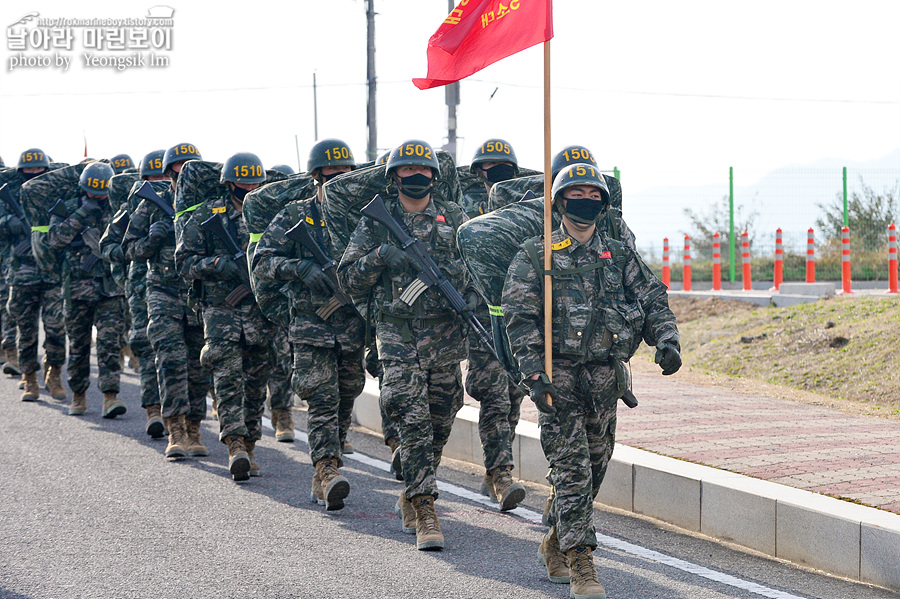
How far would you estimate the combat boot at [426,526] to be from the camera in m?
5.88

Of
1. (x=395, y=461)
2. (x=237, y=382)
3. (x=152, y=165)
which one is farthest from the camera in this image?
(x=152, y=165)

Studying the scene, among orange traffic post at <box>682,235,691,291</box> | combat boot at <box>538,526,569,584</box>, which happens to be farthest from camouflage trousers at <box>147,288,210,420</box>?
orange traffic post at <box>682,235,691,291</box>

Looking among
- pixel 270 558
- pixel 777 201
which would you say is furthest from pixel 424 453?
pixel 777 201

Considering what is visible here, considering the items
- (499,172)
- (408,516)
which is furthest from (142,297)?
(408,516)

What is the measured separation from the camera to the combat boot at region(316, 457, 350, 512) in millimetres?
6723

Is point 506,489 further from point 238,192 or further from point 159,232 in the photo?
point 159,232

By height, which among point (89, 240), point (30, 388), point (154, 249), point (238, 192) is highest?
point (238, 192)

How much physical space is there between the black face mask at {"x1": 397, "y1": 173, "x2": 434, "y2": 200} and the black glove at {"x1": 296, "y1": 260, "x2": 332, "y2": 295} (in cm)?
95

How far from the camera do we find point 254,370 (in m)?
8.16

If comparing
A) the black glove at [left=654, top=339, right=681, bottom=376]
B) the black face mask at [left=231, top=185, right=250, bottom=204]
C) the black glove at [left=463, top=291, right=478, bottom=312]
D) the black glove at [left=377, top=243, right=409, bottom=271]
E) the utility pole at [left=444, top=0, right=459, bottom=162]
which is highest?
the utility pole at [left=444, top=0, right=459, bottom=162]

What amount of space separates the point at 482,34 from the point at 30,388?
7.53 meters

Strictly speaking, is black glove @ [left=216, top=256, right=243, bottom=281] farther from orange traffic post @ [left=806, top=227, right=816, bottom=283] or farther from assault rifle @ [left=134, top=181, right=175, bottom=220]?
orange traffic post @ [left=806, top=227, right=816, bottom=283]

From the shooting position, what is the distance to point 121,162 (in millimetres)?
11977

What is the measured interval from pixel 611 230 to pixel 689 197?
16.6 m
